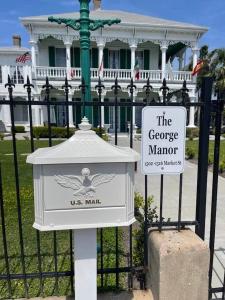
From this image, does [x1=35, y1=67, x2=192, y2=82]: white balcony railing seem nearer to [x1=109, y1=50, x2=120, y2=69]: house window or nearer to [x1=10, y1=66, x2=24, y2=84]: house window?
[x1=109, y1=50, x2=120, y2=69]: house window

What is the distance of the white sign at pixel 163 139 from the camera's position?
2.31 meters

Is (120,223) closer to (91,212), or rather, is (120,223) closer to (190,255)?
(91,212)

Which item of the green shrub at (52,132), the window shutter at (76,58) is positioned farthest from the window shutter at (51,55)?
the green shrub at (52,132)

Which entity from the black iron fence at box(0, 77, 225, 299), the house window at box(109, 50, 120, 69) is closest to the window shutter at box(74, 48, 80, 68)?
the house window at box(109, 50, 120, 69)

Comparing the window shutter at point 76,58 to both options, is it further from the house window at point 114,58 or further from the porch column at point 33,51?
the porch column at point 33,51

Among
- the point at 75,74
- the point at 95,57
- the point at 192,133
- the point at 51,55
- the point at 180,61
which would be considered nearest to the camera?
the point at 192,133

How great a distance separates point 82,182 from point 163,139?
2.66ft

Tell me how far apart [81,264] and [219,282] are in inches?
69.8

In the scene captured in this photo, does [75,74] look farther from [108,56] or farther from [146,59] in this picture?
[146,59]

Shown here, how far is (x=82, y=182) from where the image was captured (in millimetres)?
1937

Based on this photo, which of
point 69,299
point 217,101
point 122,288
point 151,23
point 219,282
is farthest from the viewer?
point 151,23

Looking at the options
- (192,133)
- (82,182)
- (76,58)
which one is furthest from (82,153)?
(76,58)

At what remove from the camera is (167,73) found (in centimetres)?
2145

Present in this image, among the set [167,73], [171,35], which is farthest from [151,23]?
[167,73]
